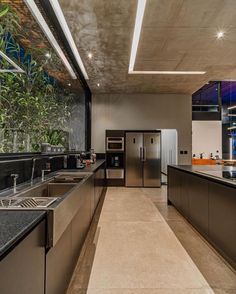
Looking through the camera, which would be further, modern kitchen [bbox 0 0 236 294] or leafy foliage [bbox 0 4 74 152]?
leafy foliage [bbox 0 4 74 152]

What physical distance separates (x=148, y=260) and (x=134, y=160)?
16.4 feet

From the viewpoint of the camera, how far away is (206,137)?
11211 millimetres

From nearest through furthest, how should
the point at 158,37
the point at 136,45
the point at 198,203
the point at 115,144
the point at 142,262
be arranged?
the point at 142,262 < the point at 198,203 < the point at 158,37 < the point at 136,45 < the point at 115,144

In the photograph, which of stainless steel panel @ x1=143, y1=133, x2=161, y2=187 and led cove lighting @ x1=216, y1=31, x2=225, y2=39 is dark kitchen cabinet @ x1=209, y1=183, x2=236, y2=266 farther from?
stainless steel panel @ x1=143, y1=133, x2=161, y2=187

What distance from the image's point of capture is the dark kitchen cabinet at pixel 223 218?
231 cm

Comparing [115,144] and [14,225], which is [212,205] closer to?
[14,225]

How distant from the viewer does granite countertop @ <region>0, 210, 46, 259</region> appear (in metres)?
0.93

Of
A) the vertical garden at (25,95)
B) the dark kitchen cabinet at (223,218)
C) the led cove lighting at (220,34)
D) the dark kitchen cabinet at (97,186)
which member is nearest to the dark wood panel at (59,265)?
the vertical garden at (25,95)

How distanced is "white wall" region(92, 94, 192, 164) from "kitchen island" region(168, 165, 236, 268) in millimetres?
3916

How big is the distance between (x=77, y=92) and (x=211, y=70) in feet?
11.6

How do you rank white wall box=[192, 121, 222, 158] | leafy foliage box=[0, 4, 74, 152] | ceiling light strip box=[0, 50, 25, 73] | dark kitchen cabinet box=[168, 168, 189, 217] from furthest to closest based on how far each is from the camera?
white wall box=[192, 121, 222, 158] → dark kitchen cabinet box=[168, 168, 189, 217] → leafy foliage box=[0, 4, 74, 152] → ceiling light strip box=[0, 50, 25, 73]

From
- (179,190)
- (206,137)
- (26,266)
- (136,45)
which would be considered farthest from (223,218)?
(206,137)

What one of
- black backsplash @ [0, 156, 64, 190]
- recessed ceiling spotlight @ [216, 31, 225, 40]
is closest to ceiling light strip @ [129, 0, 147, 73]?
recessed ceiling spotlight @ [216, 31, 225, 40]

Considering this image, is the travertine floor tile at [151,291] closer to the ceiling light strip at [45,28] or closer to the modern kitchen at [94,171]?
the modern kitchen at [94,171]
